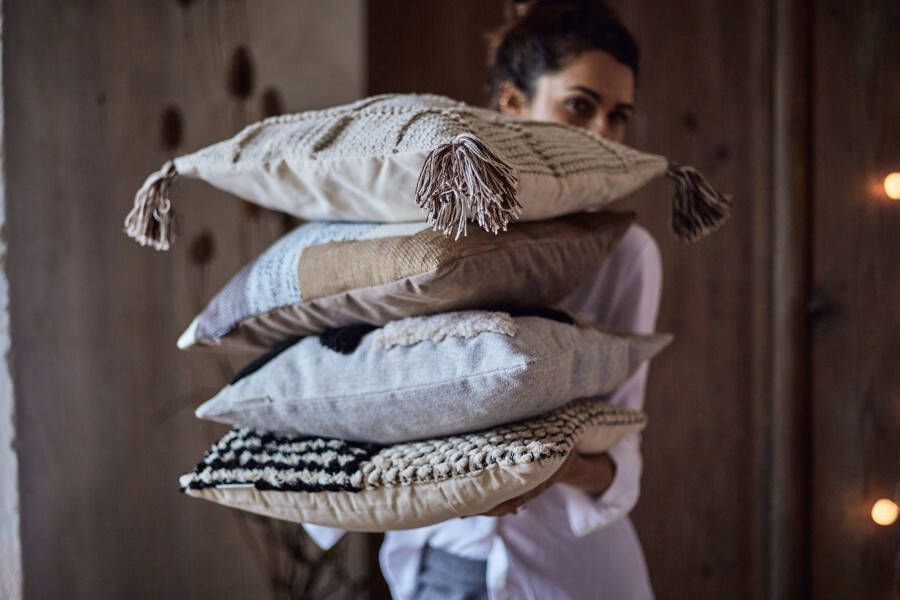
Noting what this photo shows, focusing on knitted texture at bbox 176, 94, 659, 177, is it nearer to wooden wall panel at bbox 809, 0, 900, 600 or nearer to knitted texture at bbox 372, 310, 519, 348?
knitted texture at bbox 372, 310, 519, 348

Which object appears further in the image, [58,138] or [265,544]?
[265,544]

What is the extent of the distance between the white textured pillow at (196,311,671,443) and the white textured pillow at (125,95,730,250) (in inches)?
4.1

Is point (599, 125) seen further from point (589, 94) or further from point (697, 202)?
point (697, 202)

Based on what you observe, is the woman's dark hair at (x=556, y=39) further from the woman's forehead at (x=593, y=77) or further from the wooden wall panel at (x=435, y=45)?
the wooden wall panel at (x=435, y=45)

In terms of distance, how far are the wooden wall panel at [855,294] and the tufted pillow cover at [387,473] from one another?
2.98 feet

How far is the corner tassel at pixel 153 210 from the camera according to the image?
77 cm

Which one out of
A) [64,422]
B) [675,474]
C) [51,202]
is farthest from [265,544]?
[675,474]

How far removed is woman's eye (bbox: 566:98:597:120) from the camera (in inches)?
39.4

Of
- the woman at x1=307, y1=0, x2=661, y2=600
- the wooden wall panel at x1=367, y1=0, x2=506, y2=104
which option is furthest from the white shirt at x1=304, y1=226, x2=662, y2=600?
the wooden wall panel at x1=367, y1=0, x2=506, y2=104

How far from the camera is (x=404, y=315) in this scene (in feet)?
2.43

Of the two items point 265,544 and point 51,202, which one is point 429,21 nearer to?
point 51,202

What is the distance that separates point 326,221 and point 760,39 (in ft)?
3.71

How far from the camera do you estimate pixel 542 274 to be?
0.78m

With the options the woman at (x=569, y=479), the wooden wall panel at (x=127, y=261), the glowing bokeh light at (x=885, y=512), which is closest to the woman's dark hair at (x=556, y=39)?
the woman at (x=569, y=479)
